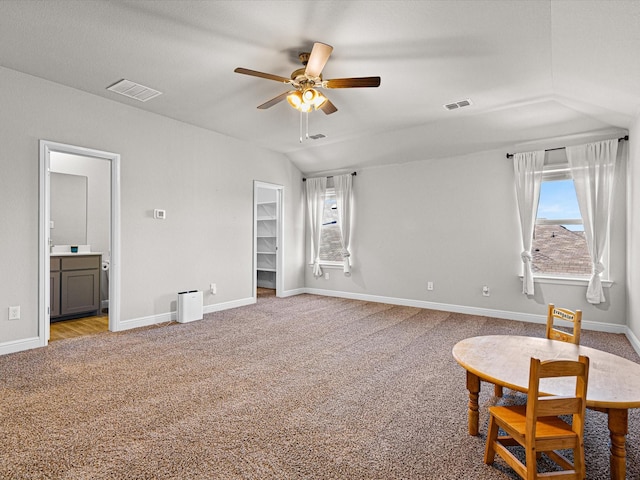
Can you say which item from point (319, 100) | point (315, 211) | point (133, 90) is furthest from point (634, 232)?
point (133, 90)

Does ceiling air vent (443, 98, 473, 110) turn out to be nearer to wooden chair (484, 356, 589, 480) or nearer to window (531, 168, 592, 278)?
window (531, 168, 592, 278)

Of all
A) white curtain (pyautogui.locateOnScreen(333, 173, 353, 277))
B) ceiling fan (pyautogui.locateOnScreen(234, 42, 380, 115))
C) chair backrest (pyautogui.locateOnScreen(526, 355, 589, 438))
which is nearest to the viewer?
chair backrest (pyautogui.locateOnScreen(526, 355, 589, 438))

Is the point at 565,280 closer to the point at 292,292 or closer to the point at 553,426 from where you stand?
the point at 553,426

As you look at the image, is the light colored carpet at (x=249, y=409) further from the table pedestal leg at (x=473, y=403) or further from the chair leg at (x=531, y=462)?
the chair leg at (x=531, y=462)

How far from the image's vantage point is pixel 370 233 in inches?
254

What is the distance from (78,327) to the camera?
4.61 metres

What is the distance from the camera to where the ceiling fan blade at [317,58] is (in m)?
2.65

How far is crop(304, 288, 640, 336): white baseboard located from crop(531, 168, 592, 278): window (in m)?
0.65

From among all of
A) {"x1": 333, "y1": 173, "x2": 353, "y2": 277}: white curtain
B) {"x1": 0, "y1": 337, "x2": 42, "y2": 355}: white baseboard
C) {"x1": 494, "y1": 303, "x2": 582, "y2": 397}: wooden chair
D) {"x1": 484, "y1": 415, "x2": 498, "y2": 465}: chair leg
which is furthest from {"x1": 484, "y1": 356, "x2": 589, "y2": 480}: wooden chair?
{"x1": 333, "y1": 173, "x2": 353, "y2": 277}: white curtain

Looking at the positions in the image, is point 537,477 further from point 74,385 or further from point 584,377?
point 74,385

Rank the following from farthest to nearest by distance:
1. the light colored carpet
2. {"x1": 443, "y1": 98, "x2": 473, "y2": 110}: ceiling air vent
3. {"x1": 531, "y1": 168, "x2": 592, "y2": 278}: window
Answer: {"x1": 531, "y1": 168, "x2": 592, "y2": 278}: window < {"x1": 443, "y1": 98, "x2": 473, "y2": 110}: ceiling air vent < the light colored carpet

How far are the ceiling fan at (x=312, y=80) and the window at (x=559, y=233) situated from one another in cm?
340

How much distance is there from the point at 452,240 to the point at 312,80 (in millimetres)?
3626

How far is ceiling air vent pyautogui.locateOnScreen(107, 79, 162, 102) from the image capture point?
12.3ft
